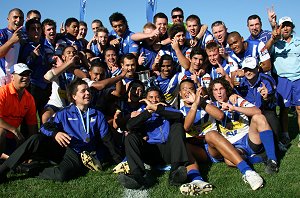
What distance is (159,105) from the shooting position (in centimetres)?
550

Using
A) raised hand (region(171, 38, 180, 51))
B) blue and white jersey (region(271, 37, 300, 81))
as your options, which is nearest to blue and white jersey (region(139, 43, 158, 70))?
raised hand (region(171, 38, 180, 51))

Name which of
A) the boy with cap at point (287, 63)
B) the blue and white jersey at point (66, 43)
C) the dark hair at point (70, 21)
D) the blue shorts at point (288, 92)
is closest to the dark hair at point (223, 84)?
the boy with cap at point (287, 63)

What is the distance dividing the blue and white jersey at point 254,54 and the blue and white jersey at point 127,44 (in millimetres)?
2151

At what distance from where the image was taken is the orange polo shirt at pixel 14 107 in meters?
5.78

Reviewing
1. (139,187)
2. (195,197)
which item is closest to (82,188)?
(139,187)

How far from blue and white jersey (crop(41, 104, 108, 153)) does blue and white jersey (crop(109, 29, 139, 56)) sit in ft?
A: 8.29

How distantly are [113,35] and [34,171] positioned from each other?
12.9 ft

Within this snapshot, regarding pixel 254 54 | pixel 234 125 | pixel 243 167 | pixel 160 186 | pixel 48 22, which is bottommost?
pixel 160 186

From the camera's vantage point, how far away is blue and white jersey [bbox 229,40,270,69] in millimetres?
6863

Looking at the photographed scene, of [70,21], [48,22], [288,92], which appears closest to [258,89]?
[288,92]

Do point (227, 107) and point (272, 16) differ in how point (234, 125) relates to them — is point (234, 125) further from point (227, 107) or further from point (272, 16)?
point (272, 16)

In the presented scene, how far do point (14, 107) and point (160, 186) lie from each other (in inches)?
111

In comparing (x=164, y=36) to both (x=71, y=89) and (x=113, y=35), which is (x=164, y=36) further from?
(x=71, y=89)

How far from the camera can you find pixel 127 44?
26.2 ft
